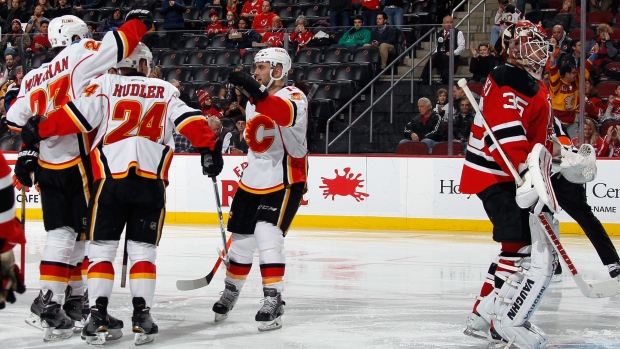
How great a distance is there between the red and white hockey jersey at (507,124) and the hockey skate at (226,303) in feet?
4.64

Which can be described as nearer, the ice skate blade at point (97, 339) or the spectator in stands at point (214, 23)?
the ice skate blade at point (97, 339)

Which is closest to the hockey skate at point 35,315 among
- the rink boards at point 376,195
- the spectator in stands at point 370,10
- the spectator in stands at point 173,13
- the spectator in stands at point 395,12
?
the rink boards at point 376,195

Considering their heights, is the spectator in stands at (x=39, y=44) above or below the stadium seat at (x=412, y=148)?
above

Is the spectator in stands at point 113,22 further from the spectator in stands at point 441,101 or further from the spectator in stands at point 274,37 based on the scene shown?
the spectator in stands at point 441,101

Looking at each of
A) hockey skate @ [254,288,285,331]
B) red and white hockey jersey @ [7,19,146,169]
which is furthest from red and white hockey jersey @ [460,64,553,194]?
red and white hockey jersey @ [7,19,146,169]

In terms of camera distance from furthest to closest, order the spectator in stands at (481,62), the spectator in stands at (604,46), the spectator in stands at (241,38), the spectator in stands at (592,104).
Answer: the spectator in stands at (241,38) → the spectator in stands at (481,62) → the spectator in stands at (604,46) → the spectator in stands at (592,104)

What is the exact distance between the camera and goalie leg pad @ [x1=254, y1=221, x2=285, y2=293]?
196 inches

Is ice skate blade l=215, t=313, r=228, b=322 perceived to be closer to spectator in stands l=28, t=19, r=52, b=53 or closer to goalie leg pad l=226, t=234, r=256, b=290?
goalie leg pad l=226, t=234, r=256, b=290

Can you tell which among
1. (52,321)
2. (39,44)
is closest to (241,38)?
(39,44)

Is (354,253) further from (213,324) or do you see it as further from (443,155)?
(213,324)

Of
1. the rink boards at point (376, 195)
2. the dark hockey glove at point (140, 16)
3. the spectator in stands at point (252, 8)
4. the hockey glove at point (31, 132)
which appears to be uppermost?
the spectator in stands at point (252, 8)

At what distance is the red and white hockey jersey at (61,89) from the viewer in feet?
15.3

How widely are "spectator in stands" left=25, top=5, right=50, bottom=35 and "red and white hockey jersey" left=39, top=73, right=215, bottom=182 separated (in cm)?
992

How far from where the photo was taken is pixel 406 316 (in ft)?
17.4
